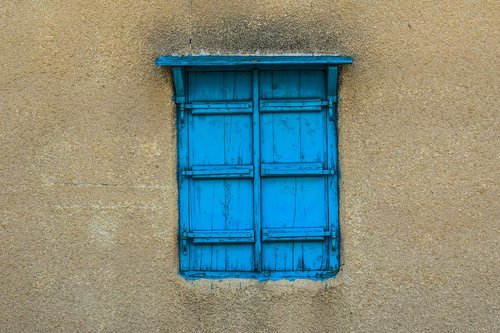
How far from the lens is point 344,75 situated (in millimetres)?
3643

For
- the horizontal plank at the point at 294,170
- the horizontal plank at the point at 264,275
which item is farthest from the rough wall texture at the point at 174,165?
the horizontal plank at the point at 294,170

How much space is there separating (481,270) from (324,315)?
0.97m

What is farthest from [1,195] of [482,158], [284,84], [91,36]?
[482,158]

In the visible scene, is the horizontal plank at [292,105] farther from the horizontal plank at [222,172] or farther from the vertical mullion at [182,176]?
the vertical mullion at [182,176]

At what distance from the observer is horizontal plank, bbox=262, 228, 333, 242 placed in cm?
362

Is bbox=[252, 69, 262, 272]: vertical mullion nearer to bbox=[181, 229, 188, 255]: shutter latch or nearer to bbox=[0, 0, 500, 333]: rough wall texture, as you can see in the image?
bbox=[0, 0, 500, 333]: rough wall texture

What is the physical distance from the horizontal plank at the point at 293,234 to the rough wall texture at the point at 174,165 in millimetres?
166

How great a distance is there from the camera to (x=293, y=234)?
3625mm

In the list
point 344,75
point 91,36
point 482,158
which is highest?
point 91,36

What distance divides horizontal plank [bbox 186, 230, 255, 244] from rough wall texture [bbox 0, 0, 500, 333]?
0.46 ft

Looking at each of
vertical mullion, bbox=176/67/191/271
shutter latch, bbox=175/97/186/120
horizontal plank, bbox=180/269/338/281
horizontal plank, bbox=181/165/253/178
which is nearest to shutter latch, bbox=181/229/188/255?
vertical mullion, bbox=176/67/191/271

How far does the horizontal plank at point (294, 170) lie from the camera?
142 inches

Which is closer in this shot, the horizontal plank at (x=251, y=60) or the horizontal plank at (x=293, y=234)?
the horizontal plank at (x=251, y=60)

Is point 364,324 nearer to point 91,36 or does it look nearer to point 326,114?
point 326,114
